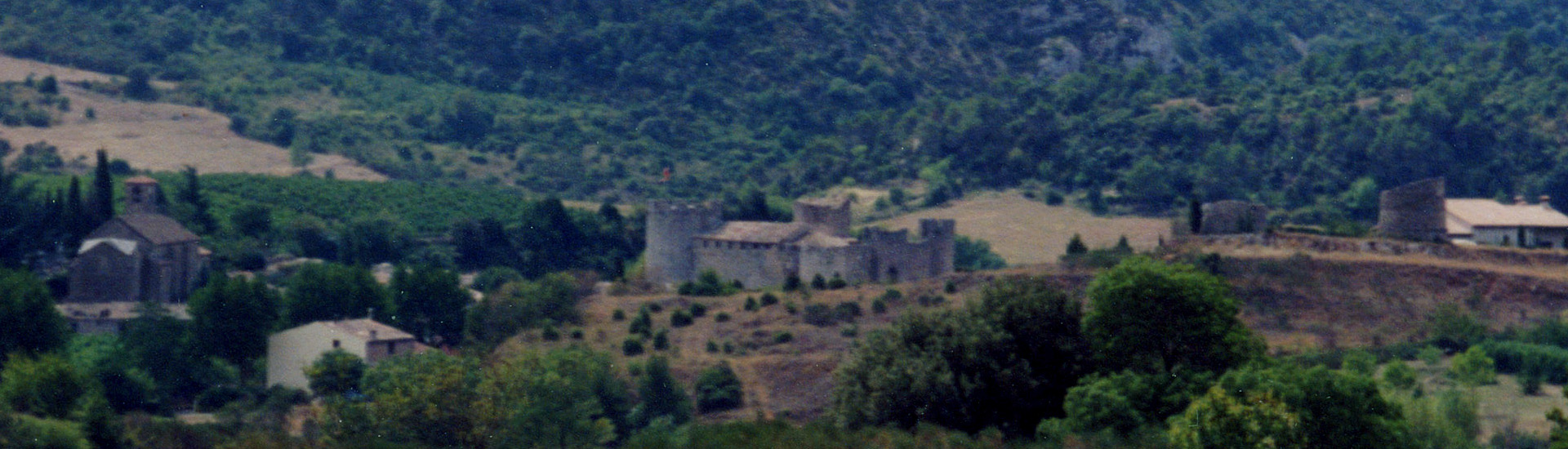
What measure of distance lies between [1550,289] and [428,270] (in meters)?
29.0

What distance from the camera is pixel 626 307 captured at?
213 feet

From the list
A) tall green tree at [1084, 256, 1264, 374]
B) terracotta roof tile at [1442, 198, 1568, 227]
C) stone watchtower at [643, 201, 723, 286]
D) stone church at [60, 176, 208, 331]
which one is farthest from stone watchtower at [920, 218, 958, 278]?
tall green tree at [1084, 256, 1264, 374]

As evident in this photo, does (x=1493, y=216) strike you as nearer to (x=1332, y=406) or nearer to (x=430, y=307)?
(x=430, y=307)

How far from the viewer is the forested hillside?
95.6 metres

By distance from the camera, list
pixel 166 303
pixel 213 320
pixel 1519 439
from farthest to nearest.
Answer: pixel 166 303 → pixel 213 320 → pixel 1519 439

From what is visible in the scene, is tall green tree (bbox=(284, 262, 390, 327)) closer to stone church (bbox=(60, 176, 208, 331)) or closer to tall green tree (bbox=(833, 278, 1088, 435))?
stone church (bbox=(60, 176, 208, 331))

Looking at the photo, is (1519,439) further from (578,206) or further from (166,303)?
(578,206)

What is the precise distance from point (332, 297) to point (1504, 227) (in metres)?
30.3

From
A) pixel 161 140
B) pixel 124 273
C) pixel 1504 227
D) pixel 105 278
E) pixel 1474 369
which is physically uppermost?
pixel 161 140

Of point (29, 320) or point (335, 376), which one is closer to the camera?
point (335, 376)

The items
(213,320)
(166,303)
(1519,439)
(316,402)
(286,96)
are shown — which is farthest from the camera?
(286,96)

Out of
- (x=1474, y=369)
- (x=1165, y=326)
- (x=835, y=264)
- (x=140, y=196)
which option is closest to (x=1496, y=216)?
(x=1474, y=369)

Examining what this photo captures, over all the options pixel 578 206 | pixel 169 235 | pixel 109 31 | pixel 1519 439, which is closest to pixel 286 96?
pixel 109 31

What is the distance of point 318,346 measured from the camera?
6081 cm
